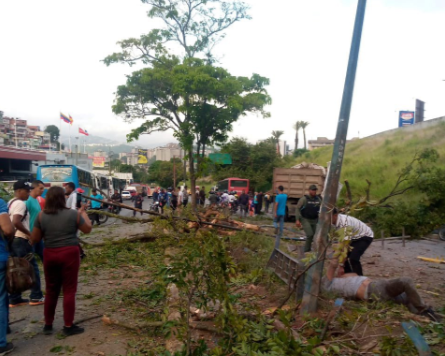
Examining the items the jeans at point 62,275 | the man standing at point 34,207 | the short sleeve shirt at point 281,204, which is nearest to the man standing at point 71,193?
the man standing at point 34,207

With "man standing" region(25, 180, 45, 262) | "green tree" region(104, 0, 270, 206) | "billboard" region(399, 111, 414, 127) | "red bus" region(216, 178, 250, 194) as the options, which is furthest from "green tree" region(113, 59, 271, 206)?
"billboard" region(399, 111, 414, 127)

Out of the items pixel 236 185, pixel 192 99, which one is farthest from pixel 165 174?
pixel 192 99

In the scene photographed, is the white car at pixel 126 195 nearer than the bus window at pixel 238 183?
No

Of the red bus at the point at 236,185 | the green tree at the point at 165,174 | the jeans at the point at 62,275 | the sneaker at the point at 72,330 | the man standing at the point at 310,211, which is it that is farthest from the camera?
the green tree at the point at 165,174

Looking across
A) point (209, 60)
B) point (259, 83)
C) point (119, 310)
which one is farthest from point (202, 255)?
point (209, 60)

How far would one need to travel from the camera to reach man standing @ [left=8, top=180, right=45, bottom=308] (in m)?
5.22

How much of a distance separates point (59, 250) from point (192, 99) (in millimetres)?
11878

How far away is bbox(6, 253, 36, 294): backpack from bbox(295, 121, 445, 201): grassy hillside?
15.3 metres

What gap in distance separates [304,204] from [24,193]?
6111 mm

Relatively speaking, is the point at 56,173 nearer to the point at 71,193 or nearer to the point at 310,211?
the point at 71,193

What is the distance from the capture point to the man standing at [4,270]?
4086 millimetres

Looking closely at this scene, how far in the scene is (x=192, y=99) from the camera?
1562cm

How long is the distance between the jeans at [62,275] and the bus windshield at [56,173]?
19.9 metres

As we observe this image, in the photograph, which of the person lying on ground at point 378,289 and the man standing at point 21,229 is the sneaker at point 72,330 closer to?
the man standing at point 21,229
